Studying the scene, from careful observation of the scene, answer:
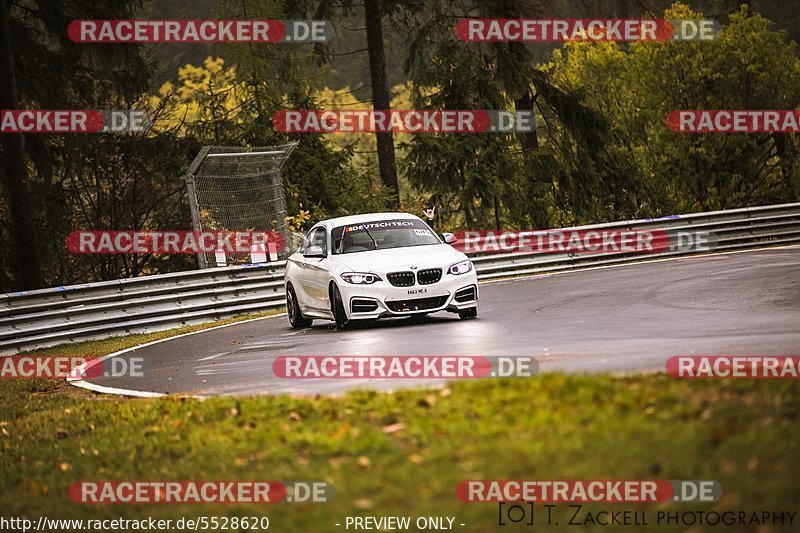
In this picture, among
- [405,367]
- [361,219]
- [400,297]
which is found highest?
[361,219]

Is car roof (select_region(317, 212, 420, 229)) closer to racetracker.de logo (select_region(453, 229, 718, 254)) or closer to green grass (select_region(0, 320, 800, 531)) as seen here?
racetracker.de logo (select_region(453, 229, 718, 254))

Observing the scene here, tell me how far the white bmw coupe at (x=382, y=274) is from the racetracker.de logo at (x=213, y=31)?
9.40m

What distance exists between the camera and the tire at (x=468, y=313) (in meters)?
17.2

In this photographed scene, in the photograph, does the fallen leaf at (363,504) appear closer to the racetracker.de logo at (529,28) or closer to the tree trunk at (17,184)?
the tree trunk at (17,184)

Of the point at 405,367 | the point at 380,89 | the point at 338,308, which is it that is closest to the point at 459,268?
the point at 338,308

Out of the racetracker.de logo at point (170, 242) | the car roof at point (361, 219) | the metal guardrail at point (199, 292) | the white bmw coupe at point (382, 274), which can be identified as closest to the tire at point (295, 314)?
the white bmw coupe at point (382, 274)

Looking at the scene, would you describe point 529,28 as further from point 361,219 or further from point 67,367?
point 67,367

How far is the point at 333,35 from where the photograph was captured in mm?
35656

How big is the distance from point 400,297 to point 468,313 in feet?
3.74

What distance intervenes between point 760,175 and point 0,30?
1154 inches

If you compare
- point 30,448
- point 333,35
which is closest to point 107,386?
point 30,448

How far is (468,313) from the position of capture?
1720cm

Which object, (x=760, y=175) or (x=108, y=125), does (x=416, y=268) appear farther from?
(x=760, y=175)

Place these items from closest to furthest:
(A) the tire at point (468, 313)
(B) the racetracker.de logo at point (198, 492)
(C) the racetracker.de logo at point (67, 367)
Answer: (B) the racetracker.de logo at point (198, 492) → (C) the racetracker.de logo at point (67, 367) → (A) the tire at point (468, 313)
